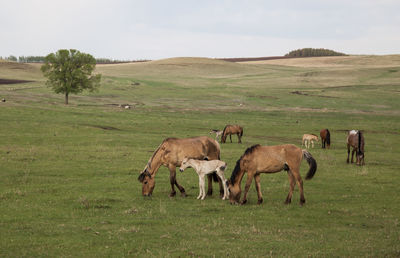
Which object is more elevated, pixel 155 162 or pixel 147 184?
pixel 155 162

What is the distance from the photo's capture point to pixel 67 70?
67.4 metres

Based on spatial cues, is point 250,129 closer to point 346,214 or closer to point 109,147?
point 109,147

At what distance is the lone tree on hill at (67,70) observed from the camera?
67.0 metres

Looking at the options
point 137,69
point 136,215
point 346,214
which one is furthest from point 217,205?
point 137,69

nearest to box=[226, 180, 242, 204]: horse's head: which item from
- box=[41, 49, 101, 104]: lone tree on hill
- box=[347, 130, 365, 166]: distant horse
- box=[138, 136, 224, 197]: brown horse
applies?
box=[138, 136, 224, 197]: brown horse

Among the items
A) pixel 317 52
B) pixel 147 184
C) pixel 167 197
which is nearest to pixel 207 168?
pixel 167 197

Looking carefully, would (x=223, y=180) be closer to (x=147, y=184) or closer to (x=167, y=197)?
(x=167, y=197)

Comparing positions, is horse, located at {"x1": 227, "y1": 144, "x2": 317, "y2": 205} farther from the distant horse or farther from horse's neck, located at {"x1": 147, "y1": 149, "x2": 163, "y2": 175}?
the distant horse

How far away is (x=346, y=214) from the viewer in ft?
45.5

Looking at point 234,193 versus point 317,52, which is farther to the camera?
point 317,52

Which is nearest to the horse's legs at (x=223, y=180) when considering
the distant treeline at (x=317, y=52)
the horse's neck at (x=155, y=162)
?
the horse's neck at (x=155, y=162)

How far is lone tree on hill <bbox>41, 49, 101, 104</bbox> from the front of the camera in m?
67.0

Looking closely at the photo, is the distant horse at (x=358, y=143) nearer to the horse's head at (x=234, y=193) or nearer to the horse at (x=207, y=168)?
the horse at (x=207, y=168)

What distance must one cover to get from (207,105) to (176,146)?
54695 millimetres
